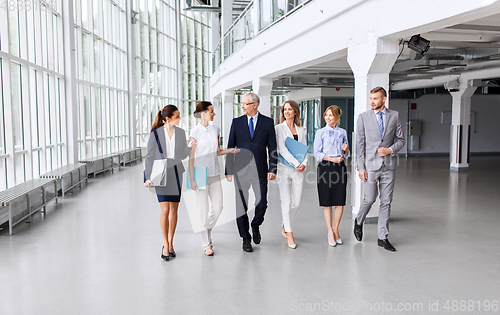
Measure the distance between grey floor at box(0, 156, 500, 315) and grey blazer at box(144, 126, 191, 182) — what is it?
1.03m

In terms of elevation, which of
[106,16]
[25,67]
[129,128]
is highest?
[106,16]

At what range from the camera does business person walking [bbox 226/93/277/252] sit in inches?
193

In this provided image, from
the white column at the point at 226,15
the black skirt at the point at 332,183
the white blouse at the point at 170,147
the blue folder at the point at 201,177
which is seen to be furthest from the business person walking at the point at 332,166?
the white column at the point at 226,15

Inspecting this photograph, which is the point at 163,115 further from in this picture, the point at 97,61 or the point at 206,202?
the point at 97,61

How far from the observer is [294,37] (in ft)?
29.2

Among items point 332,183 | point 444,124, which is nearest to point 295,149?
point 332,183

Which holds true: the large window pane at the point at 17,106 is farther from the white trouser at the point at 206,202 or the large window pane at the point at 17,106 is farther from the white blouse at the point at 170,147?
the white trouser at the point at 206,202

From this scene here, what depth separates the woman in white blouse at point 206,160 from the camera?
15.8ft

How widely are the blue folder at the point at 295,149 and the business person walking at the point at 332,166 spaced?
0.78 ft

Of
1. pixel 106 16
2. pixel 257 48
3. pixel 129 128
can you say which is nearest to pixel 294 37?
pixel 257 48

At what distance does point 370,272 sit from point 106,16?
1477cm

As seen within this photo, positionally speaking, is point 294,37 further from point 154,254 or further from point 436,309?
point 436,309

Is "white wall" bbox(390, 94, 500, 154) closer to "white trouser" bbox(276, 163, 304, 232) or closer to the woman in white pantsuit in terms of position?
the woman in white pantsuit

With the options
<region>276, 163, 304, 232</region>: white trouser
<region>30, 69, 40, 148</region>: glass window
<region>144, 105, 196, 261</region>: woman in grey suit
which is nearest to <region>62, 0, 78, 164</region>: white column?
<region>30, 69, 40, 148</region>: glass window
